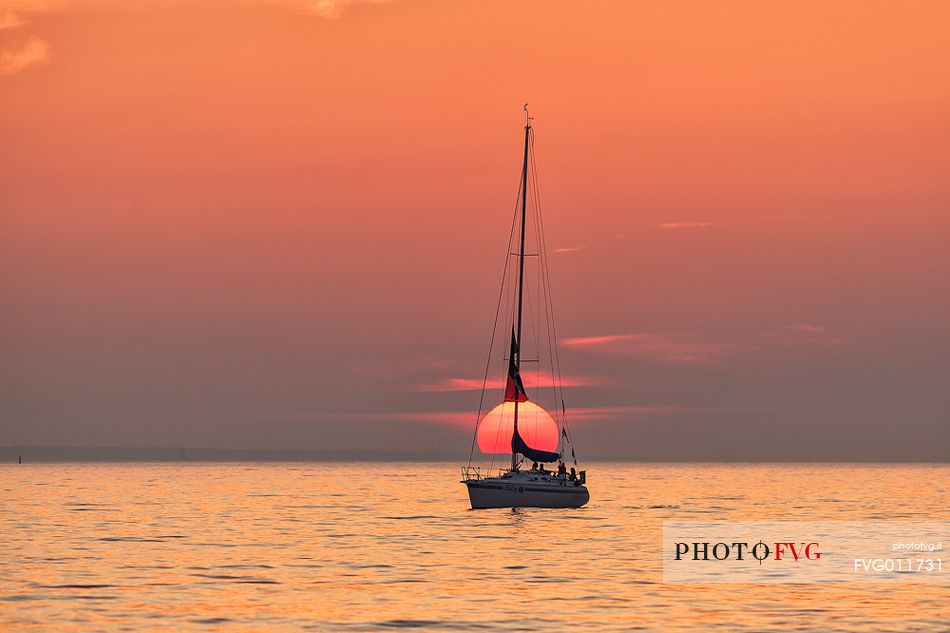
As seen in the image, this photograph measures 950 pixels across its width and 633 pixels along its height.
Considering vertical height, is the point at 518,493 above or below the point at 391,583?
above

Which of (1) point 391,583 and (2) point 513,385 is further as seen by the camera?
(2) point 513,385

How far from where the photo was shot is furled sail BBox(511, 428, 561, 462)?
359 ft

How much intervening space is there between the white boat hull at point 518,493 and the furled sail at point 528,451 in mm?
2244

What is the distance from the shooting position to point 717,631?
46406 millimetres

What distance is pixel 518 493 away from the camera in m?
109

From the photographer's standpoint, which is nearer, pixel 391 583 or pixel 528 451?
pixel 391 583

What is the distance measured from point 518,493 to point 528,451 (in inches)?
145

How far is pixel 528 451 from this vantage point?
4331 inches

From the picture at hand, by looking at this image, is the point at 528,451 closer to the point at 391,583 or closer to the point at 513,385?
the point at 513,385

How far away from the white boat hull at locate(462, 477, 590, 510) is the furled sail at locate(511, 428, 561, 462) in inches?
88.3

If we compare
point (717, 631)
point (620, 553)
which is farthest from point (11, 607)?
point (620, 553)

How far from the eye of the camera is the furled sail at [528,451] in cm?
10938

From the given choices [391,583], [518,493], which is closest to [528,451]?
[518,493]

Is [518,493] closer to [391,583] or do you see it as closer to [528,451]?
[528,451]
